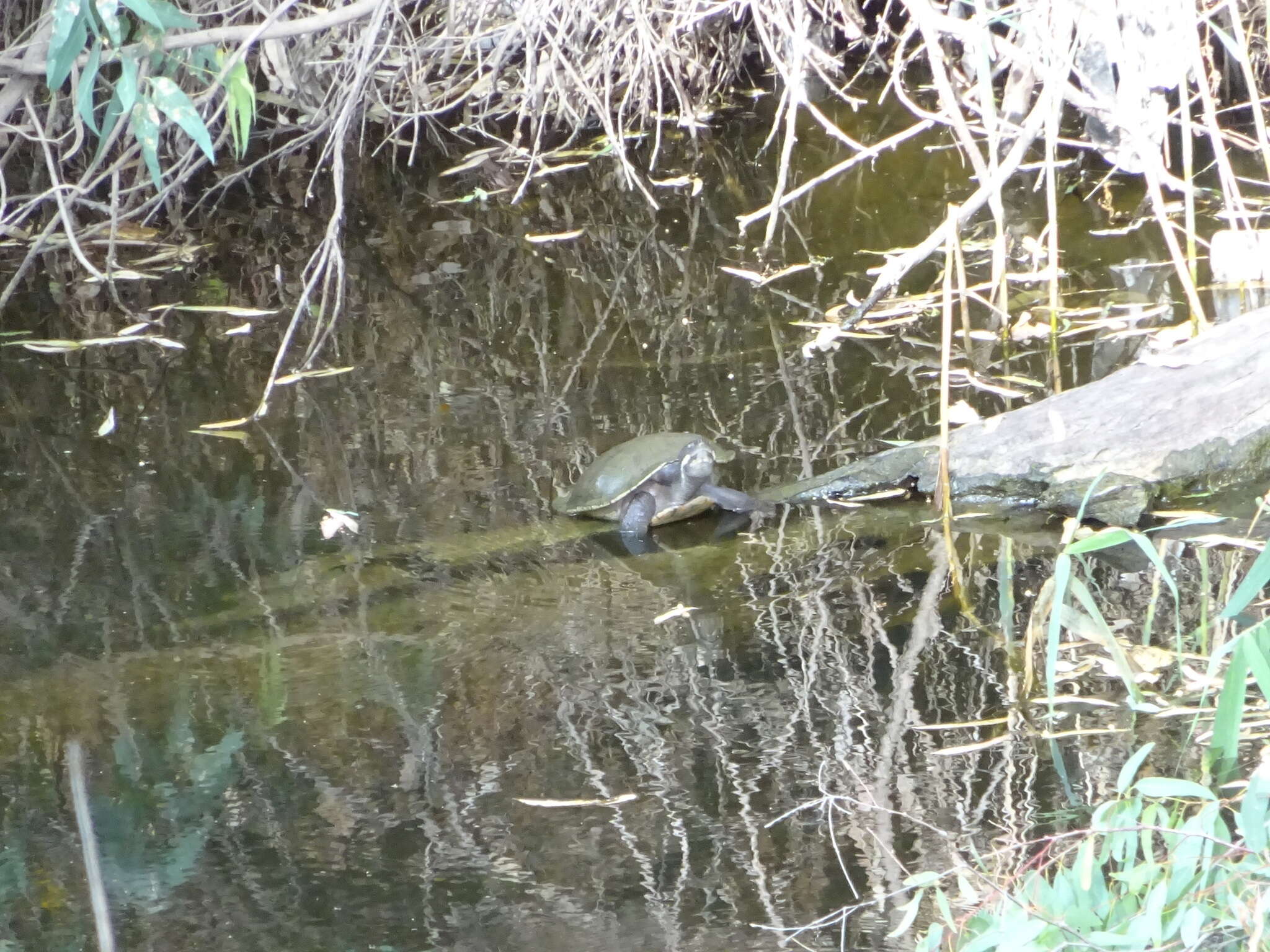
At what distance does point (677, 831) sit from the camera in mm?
2365

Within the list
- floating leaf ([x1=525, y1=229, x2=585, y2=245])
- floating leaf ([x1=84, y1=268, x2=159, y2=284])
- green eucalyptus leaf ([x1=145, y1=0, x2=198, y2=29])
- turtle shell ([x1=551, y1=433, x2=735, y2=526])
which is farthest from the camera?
floating leaf ([x1=525, y1=229, x2=585, y2=245])

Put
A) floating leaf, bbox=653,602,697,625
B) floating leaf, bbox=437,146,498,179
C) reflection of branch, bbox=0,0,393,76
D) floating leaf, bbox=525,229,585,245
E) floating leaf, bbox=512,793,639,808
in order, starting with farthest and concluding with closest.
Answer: floating leaf, bbox=437,146,498,179 → floating leaf, bbox=525,229,585,245 → reflection of branch, bbox=0,0,393,76 → floating leaf, bbox=653,602,697,625 → floating leaf, bbox=512,793,639,808

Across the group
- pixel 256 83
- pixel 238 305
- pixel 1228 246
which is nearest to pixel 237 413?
pixel 238 305

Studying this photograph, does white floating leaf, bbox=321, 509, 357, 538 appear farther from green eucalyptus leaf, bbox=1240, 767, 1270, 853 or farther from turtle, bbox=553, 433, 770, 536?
green eucalyptus leaf, bbox=1240, 767, 1270, 853

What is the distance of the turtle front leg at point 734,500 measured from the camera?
3.68 meters

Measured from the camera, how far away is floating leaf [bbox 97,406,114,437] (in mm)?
4453

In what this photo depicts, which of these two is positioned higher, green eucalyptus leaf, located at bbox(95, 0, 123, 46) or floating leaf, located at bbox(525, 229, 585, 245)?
green eucalyptus leaf, located at bbox(95, 0, 123, 46)

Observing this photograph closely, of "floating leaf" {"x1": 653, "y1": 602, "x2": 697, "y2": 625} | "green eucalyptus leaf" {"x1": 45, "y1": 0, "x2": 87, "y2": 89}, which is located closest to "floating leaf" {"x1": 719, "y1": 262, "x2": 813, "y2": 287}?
"floating leaf" {"x1": 653, "y1": 602, "x2": 697, "y2": 625}

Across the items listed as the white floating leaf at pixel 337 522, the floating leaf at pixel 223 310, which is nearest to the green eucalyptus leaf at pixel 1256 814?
the white floating leaf at pixel 337 522

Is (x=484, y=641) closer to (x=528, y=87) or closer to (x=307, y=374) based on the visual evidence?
(x=307, y=374)

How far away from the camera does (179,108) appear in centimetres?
351

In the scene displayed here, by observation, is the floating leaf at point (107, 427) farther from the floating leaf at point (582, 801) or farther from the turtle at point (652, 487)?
the floating leaf at point (582, 801)

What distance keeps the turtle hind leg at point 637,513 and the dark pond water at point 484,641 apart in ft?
0.21

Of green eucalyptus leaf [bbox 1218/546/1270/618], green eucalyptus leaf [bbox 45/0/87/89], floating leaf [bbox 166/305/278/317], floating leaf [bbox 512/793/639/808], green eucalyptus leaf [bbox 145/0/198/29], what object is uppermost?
green eucalyptus leaf [bbox 145/0/198/29]
